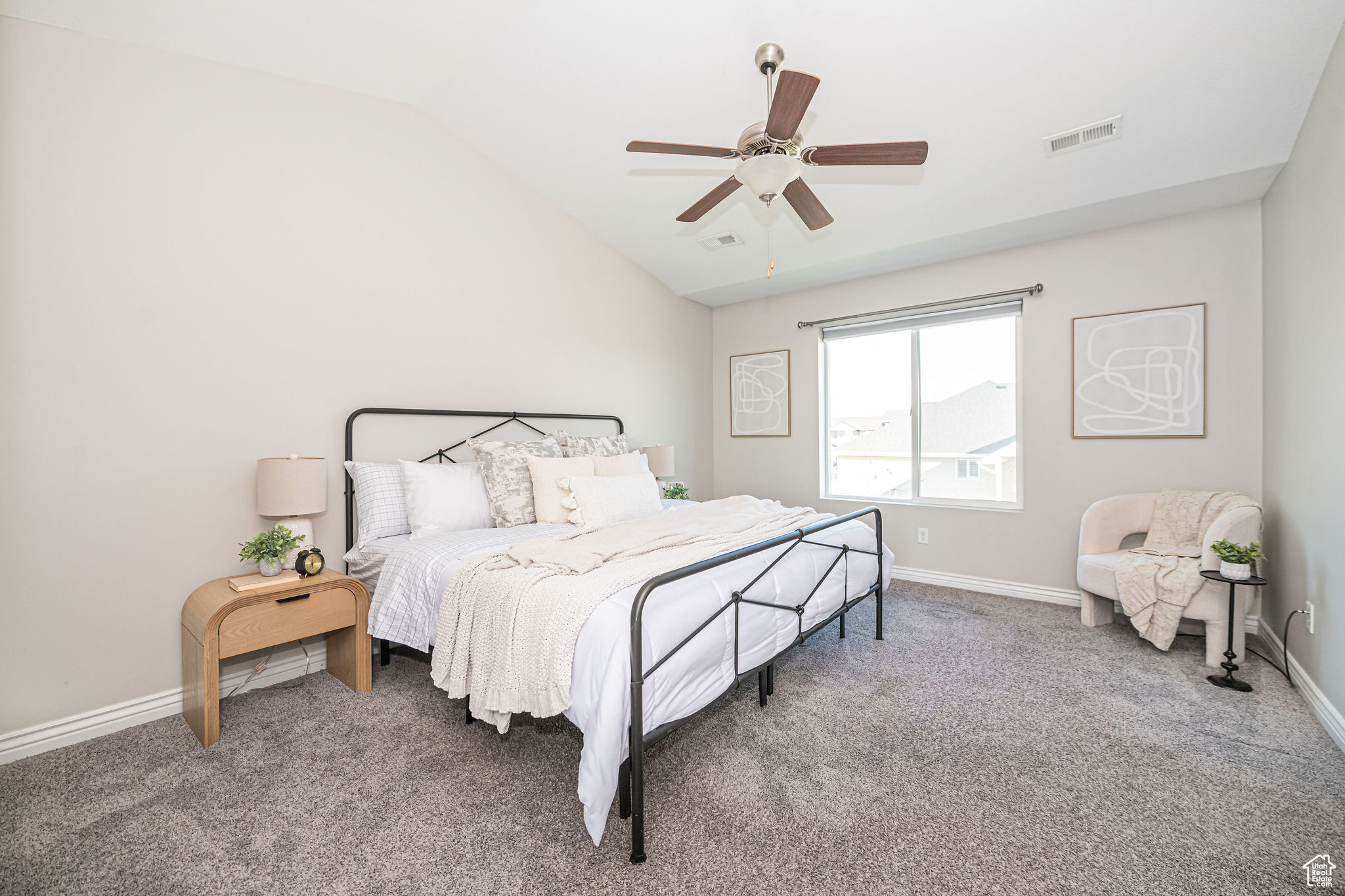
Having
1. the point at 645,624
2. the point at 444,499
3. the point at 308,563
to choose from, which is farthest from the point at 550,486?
the point at 645,624

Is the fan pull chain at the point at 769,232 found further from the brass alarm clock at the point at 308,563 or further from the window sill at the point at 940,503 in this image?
the brass alarm clock at the point at 308,563

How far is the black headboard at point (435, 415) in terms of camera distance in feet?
9.18

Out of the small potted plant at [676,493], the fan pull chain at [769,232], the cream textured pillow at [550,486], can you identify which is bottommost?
the small potted plant at [676,493]

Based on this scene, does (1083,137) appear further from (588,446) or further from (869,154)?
(588,446)

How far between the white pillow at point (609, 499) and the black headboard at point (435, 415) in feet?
2.71

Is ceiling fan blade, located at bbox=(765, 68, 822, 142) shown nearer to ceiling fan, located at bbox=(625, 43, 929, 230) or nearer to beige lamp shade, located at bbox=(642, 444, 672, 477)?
ceiling fan, located at bbox=(625, 43, 929, 230)

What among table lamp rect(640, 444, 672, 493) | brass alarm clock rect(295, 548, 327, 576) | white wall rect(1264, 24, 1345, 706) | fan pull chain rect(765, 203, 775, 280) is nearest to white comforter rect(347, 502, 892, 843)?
brass alarm clock rect(295, 548, 327, 576)

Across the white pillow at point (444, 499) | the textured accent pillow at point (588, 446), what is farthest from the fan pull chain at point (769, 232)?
the white pillow at point (444, 499)

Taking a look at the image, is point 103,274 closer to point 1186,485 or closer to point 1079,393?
point 1079,393

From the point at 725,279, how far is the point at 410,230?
2497 mm

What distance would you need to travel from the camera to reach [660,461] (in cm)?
422

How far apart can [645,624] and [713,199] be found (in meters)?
1.94

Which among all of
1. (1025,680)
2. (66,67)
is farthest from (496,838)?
(66,67)

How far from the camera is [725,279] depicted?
459cm
